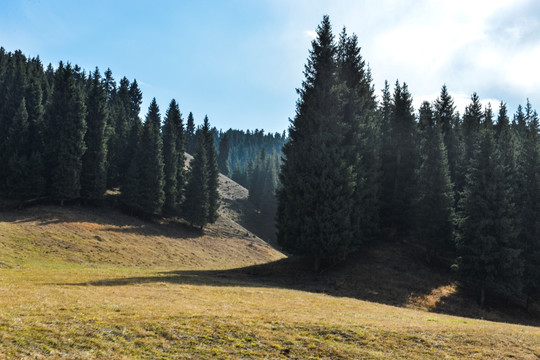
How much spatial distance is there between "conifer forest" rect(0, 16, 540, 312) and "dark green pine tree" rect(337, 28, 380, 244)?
5.6 inches

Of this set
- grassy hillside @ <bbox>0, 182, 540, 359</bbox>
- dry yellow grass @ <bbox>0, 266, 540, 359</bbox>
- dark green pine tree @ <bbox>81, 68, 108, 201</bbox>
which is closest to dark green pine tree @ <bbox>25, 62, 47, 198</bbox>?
dark green pine tree @ <bbox>81, 68, 108, 201</bbox>

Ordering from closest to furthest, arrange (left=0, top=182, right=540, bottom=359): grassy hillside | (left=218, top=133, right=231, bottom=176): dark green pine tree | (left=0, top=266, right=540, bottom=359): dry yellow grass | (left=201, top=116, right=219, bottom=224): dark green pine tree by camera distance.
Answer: (left=0, top=266, right=540, bottom=359): dry yellow grass, (left=0, top=182, right=540, bottom=359): grassy hillside, (left=201, top=116, right=219, bottom=224): dark green pine tree, (left=218, top=133, right=231, bottom=176): dark green pine tree

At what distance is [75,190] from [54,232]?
14.6 m

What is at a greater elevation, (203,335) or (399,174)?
(399,174)

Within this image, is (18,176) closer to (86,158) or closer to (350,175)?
(86,158)

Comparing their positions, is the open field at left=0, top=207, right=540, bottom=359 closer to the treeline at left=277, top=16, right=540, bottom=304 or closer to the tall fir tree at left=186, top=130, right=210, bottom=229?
the treeline at left=277, top=16, right=540, bottom=304

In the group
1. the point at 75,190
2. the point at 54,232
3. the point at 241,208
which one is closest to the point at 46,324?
the point at 54,232

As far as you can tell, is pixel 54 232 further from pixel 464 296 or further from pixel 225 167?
pixel 225 167

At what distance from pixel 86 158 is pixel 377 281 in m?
50.4

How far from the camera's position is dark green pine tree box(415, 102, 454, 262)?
33812 millimetres

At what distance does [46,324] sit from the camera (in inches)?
364

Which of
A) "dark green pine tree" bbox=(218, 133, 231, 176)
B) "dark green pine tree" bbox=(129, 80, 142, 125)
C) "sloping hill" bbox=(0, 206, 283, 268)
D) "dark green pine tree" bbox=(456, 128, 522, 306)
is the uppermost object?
"dark green pine tree" bbox=(129, 80, 142, 125)

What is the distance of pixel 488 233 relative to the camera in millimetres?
27516

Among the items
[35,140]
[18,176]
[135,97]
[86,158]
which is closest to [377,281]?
[86,158]
